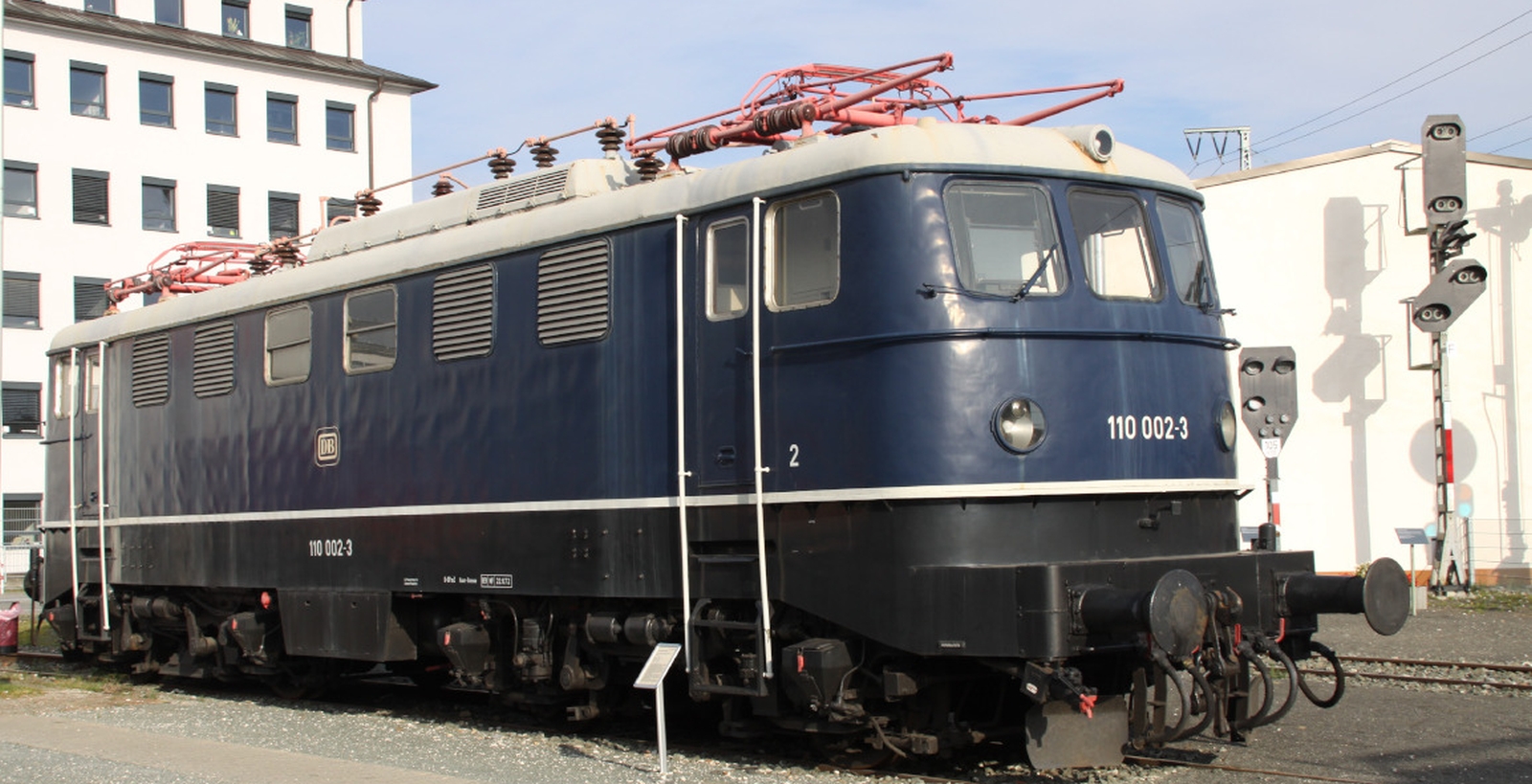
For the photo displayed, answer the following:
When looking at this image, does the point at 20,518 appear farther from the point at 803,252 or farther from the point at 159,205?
the point at 803,252

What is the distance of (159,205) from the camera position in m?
A: 44.3

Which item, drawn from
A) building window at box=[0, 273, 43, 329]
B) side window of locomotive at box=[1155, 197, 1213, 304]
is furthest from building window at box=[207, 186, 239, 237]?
side window of locomotive at box=[1155, 197, 1213, 304]

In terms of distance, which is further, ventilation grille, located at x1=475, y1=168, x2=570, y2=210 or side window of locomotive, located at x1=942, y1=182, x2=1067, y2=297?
ventilation grille, located at x1=475, y1=168, x2=570, y2=210

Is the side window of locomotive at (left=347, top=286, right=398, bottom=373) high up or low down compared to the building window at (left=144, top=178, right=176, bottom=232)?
down

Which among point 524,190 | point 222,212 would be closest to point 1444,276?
point 524,190

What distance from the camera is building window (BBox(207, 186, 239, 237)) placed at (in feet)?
148

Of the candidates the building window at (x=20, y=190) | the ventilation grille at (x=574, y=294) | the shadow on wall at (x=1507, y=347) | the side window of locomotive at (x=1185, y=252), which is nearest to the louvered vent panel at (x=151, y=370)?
the ventilation grille at (x=574, y=294)

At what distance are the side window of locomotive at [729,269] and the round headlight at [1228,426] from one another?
2.87 meters

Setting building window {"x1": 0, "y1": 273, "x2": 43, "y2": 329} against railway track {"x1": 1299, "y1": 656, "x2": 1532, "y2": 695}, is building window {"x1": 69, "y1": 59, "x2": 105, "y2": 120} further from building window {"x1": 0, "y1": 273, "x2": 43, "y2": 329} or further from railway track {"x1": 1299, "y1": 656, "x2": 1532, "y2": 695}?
railway track {"x1": 1299, "y1": 656, "x2": 1532, "y2": 695}

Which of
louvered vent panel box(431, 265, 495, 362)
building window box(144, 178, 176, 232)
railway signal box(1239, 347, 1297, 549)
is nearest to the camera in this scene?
louvered vent panel box(431, 265, 495, 362)

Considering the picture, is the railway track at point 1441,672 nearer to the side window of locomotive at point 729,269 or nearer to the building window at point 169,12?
the side window of locomotive at point 729,269

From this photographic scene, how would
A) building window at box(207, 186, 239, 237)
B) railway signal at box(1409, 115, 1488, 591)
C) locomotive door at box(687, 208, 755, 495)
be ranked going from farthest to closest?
1. building window at box(207, 186, 239, 237)
2. railway signal at box(1409, 115, 1488, 591)
3. locomotive door at box(687, 208, 755, 495)

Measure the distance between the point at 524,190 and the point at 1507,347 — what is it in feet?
57.4

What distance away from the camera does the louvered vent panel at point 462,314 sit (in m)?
10.8
